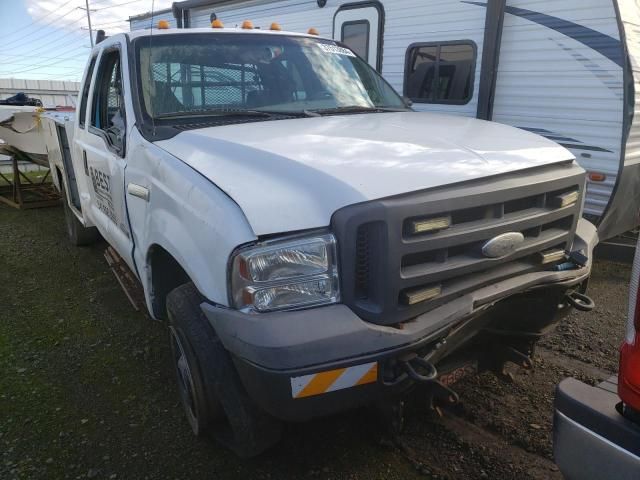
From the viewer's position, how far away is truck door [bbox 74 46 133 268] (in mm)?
3221

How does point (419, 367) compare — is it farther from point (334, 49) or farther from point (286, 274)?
point (334, 49)

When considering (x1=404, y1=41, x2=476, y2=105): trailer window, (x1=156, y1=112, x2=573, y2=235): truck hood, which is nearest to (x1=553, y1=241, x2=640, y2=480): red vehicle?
(x1=156, y1=112, x2=573, y2=235): truck hood

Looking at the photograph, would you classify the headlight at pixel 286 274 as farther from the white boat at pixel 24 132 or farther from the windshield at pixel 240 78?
the white boat at pixel 24 132

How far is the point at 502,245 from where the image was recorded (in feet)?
7.18

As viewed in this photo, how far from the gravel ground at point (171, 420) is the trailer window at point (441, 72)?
9.18ft

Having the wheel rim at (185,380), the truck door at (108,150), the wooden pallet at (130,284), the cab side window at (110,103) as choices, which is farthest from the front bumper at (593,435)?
the wooden pallet at (130,284)

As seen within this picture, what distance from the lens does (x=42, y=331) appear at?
13.1 ft

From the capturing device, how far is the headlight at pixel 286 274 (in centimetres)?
190

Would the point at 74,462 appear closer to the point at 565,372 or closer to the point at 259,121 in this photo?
the point at 259,121

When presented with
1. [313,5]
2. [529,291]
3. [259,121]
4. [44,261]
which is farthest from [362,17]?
[529,291]

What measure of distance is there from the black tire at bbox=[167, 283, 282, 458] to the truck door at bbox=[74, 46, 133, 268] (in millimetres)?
991

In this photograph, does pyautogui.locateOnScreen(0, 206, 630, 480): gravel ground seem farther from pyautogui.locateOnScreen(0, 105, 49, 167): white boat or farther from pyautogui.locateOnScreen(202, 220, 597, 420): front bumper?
pyautogui.locateOnScreen(0, 105, 49, 167): white boat

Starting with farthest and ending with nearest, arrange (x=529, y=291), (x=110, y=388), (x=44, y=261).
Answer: (x=44, y=261) < (x=110, y=388) < (x=529, y=291)

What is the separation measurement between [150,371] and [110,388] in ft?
0.89
